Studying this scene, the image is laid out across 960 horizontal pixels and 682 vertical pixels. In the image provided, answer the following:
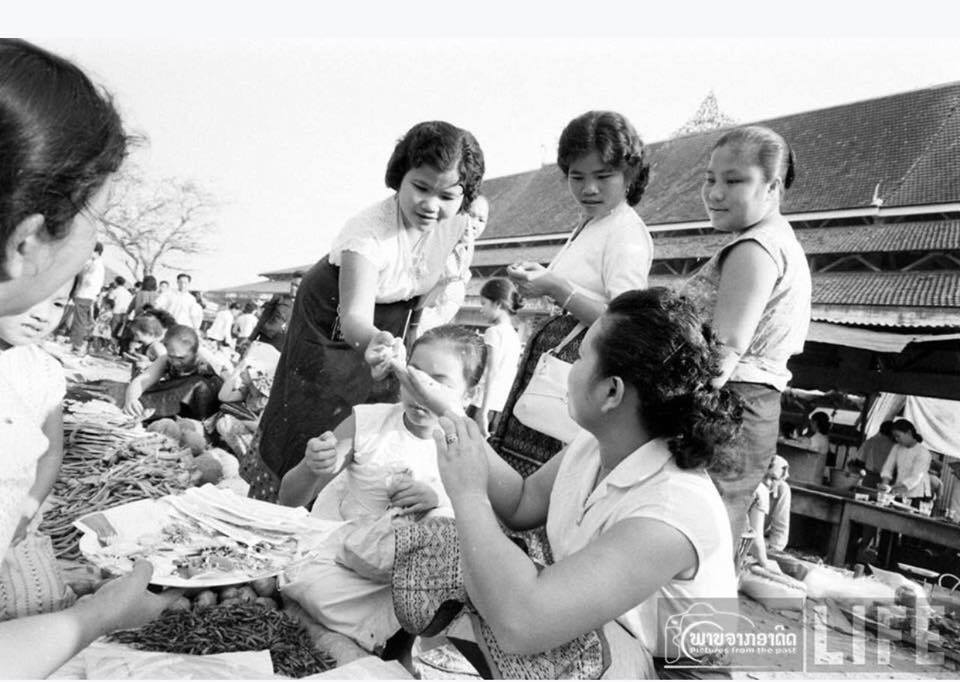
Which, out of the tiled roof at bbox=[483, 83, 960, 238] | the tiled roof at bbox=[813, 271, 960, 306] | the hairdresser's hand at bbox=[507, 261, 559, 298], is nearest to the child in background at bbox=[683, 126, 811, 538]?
the hairdresser's hand at bbox=[507, 261, 559, 298]

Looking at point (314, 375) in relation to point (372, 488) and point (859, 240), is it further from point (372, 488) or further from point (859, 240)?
point (859, 240)

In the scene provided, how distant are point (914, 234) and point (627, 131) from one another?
12910 mm

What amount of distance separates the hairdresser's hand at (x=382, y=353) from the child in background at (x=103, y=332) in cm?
1563

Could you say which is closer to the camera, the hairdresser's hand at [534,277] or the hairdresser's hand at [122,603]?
the hairdresser's hand at [122,603]

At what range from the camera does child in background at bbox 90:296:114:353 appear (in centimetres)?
1628

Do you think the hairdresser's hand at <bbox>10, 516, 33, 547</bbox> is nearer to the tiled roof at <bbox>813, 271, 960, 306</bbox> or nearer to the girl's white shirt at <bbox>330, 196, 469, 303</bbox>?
the girl's white shirt at <bbox>330, 196, 469, 303</bbox>

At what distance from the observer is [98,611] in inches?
52.1

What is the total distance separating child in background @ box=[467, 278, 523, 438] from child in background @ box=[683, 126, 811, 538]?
3445mm

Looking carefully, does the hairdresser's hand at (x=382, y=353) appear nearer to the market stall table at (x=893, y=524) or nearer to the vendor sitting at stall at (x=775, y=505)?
the vendor sitting at stall at (x=775, y=505)

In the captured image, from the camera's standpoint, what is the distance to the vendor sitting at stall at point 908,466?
29.7 feet

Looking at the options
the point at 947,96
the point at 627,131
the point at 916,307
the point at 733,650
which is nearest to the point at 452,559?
the point at 733,650

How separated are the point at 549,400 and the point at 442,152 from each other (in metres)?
0.94

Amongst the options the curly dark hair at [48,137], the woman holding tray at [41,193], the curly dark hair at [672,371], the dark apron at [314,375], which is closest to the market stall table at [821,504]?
the dark apron at [314,375]

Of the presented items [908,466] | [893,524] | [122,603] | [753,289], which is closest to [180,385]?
[122,603]
